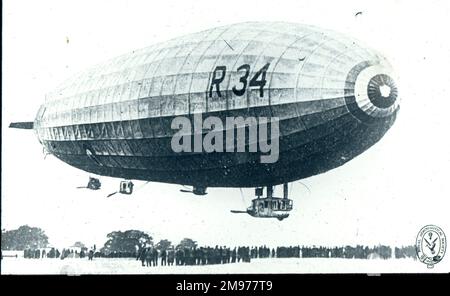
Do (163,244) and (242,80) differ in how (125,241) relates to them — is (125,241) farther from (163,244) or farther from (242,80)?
(242,80)

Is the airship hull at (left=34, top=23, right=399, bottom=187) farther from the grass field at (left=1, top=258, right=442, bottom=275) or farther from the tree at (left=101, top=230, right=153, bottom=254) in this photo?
the grass field at (left=1, top=258, right=442, bottom=275)

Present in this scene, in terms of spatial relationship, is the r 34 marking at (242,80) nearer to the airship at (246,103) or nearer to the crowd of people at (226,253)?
the airship at (246,103)

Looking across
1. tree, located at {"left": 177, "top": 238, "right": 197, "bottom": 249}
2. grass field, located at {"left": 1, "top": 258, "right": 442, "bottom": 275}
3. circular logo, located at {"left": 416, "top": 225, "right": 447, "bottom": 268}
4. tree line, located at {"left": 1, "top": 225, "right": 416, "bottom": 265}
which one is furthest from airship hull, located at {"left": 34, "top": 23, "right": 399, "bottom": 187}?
circular logo, located at {"left": 416, "top": 225, "right": 447, "bottom": 268}

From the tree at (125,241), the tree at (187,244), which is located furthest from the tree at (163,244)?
the tree at (125,241)

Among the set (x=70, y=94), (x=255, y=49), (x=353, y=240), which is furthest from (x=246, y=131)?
(x=70, y=94)

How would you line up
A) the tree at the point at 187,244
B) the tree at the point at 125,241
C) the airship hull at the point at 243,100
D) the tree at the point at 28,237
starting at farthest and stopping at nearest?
1. the tree at the point at 125,241
2. the tree at the point at 28,237
3. the tree at the point at 187,244
4. the airship hull at the point at 243,100

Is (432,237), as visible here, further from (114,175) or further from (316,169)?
(114,175)
